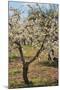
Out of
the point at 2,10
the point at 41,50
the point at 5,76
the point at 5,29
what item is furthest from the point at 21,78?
the point at 2,10

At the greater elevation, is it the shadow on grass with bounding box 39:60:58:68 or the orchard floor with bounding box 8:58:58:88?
the shadow on grass with bounding box 39:60:58:68

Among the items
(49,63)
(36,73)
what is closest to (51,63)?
(49,63)

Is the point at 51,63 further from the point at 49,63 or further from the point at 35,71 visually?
the point at 35,71

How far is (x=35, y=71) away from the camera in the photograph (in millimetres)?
2193

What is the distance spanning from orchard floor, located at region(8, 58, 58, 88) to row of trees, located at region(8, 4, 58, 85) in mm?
41

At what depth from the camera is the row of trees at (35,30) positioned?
2152 mm

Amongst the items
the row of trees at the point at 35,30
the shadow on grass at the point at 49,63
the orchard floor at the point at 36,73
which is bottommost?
the orchard floor at the point at 36,73

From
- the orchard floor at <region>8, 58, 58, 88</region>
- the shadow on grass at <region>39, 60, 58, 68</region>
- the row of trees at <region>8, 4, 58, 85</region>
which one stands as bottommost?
the orchard floor at <region>8, 58, 58, 88</region>

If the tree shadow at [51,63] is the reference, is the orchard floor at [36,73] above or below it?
below

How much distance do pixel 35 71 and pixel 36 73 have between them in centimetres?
2

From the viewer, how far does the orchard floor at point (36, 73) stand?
215 cm

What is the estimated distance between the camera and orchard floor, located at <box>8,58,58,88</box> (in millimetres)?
2152

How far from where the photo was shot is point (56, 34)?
88.3 inches

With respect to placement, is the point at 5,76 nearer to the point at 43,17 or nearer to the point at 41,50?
the point at 41,50
